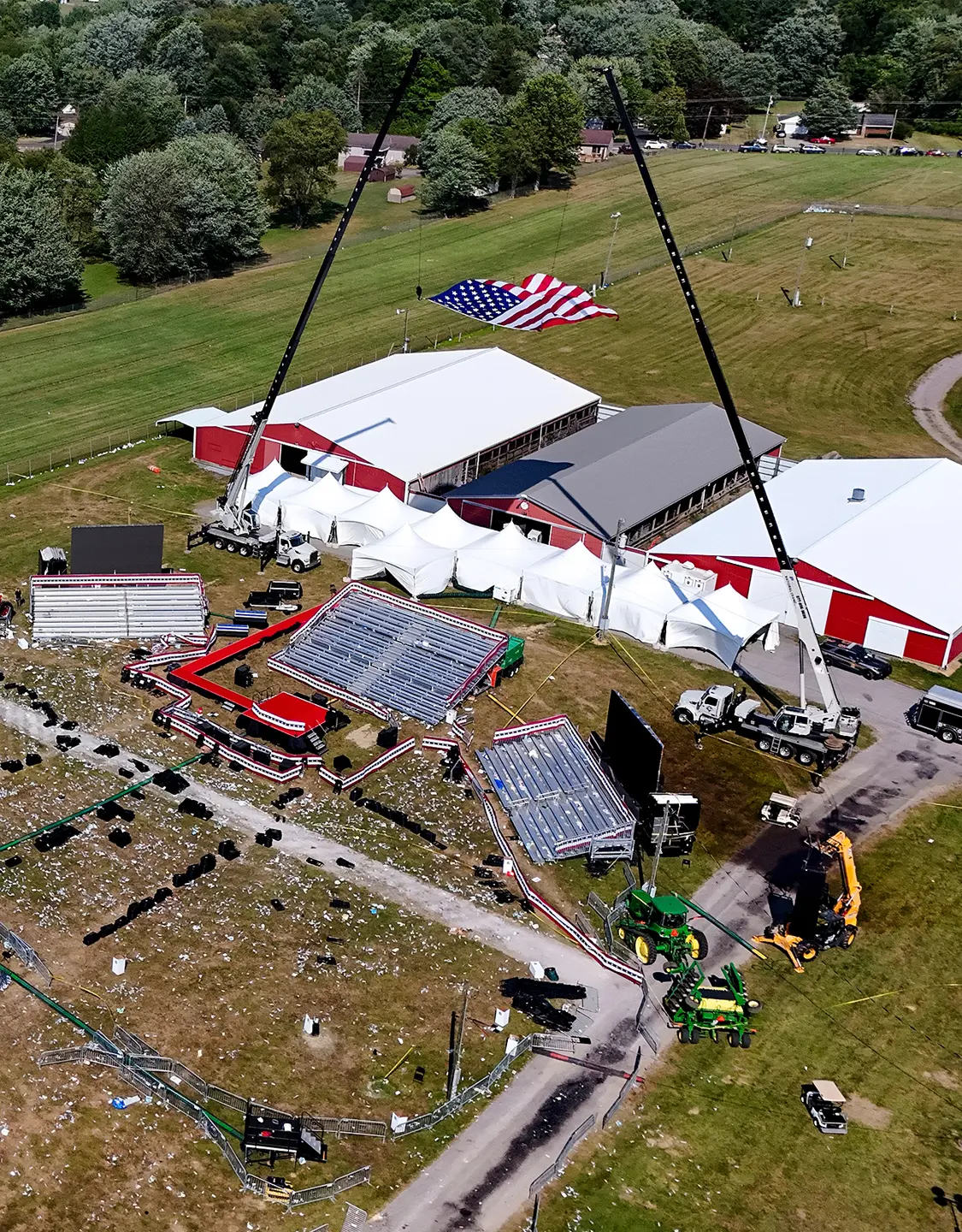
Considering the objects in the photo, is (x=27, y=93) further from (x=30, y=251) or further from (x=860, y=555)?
(x=860, y=555)

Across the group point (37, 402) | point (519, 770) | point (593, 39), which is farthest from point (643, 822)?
point (593, 39)

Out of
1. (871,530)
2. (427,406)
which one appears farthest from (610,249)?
(871,530)

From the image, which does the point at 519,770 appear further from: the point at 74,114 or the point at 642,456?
the point at 74,114

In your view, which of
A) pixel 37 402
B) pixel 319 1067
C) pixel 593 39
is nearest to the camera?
pixel 319 1067

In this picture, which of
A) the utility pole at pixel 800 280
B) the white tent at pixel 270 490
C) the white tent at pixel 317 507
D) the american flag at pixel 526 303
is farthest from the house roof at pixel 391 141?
the white tent at pixel 317 507

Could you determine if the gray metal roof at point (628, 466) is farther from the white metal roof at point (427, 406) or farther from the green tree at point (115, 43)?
the green tree at point (115, 43)

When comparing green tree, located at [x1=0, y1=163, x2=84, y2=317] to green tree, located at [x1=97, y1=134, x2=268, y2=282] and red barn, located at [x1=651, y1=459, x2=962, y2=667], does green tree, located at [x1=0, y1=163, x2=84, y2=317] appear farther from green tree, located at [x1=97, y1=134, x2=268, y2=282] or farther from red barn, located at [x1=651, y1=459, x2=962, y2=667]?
red barn, located at [x1=651, y1=459, x2=962, y2=667]
